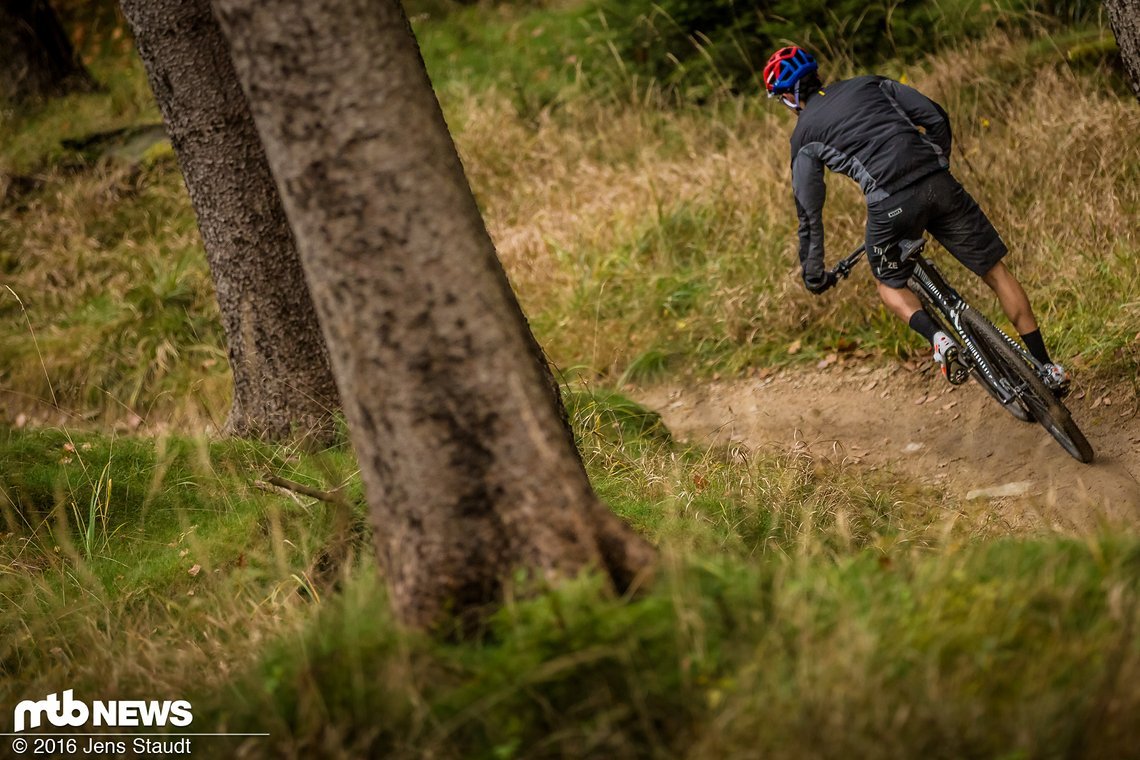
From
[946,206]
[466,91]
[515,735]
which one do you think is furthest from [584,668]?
[466,91]

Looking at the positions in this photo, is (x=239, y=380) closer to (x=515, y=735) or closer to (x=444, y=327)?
(x=444, y=327)

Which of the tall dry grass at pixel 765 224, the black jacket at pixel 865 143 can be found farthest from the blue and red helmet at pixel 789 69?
the tall dry grass at pixel 765 224

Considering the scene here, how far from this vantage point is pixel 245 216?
18.5ft

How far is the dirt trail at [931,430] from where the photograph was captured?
5383mm

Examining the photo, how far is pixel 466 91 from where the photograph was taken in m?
12.2

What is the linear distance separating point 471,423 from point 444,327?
0.29 meters

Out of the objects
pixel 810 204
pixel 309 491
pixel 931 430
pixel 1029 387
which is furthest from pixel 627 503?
pixel 931 430

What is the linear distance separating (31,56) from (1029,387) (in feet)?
47.2

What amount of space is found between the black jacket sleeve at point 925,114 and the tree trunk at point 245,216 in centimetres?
334

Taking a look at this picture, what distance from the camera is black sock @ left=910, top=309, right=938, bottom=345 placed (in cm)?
573

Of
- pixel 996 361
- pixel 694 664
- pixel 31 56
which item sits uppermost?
pixel 31 56

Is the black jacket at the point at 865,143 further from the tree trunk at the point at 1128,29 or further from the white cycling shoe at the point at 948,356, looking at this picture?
the tree trunk at the point at 1128,29

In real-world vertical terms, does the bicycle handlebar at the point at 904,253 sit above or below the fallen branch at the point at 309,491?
above

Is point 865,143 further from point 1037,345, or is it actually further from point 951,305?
point 1037,345
